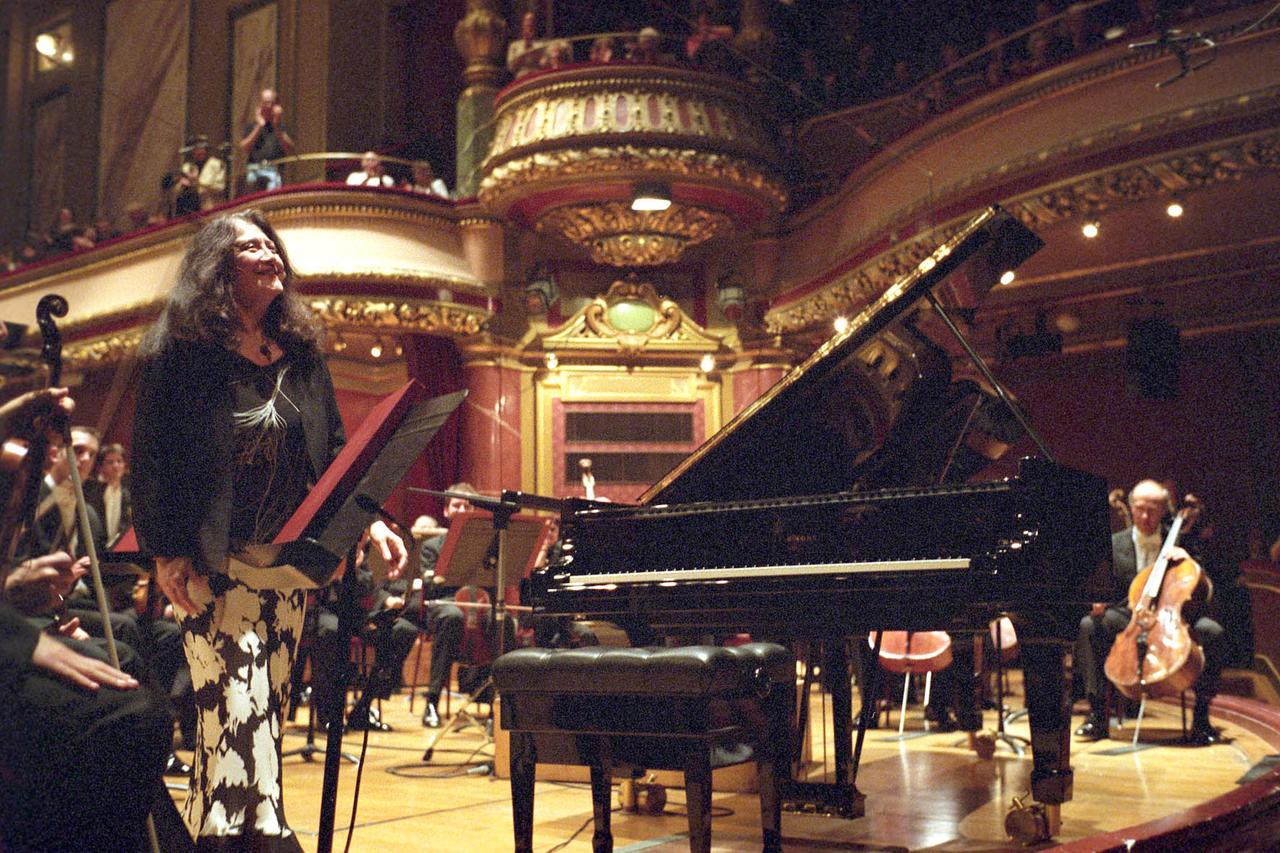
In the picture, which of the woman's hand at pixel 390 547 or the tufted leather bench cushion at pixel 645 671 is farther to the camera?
the tufted leather bench cushion at pixel 645 671

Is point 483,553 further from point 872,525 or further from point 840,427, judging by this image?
point 872,525

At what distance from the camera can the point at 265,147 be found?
442 inches

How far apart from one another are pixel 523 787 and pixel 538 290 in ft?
26.9

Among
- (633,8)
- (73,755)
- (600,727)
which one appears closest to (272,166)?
(633,8)

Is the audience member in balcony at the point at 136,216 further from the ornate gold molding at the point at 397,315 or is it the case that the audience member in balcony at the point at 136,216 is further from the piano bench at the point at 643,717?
the piano bench at the point at 643,717

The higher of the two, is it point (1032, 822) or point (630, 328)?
point (630, 328)

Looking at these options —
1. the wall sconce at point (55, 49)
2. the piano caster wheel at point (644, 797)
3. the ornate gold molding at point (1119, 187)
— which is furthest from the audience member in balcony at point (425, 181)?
the piano caster wheel at point (644, 797)

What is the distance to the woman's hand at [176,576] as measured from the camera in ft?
7.24

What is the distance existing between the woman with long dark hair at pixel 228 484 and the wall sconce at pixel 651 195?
735cm

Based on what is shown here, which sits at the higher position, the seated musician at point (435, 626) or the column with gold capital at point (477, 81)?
the column with gold capital at point (477, 81)

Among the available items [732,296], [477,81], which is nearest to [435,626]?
[732,296]

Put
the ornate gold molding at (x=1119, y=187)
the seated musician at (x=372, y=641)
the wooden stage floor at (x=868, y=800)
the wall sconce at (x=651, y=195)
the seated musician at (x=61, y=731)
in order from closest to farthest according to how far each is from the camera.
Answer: the seated musician at (x=61, y=731)
the wooden stage floor at (x=868, y=800)
the seated musician at (x=372, y=641)
the ornate gold molding at (x=1119, y=187)
the wall sconce at (x=651, y=195)

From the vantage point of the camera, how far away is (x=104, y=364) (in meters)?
11.2

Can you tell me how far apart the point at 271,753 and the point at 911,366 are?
2.53 metres
